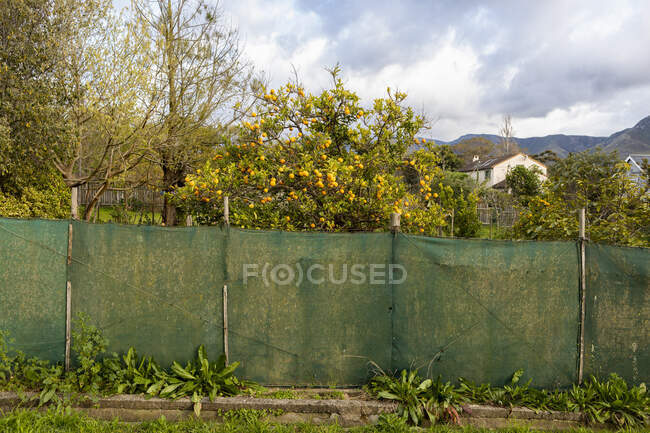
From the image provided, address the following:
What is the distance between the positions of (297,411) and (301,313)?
85 cm

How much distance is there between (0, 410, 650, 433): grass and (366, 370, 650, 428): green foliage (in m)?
0.15

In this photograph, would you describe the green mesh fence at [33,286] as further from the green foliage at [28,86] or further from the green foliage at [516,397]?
the green foliage at [28,86]

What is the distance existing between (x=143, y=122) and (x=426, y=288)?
812cm

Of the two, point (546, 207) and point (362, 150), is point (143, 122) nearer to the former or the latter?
point (362, 150)

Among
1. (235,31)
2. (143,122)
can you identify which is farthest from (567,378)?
(235,31)

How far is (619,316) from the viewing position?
375 cm

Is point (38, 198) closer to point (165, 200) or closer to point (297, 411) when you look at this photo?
point (165, 200)

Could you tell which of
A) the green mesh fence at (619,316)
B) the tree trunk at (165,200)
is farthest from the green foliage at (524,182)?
the green mesh fence at (619,316)

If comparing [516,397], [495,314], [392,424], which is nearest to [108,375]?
[392,424]

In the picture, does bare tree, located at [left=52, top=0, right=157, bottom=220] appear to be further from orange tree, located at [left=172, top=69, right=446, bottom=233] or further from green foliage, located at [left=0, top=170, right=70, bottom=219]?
orange tree, located at [left=172, top=69, right=446, bottom=233]

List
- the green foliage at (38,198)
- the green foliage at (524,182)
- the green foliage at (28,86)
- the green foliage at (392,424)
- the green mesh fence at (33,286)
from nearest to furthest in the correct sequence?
1. the green foliage at (392,424)
2. the green mesh fence at (33,286)
3. the green foliage at (28,86)
4. the green foliage at (38,198)
5. the green foliage at (524,182)

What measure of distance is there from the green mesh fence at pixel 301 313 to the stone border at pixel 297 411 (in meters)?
0.33

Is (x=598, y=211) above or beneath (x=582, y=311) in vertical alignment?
above

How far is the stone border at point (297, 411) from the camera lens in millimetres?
3439
